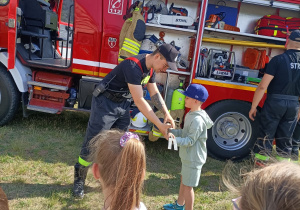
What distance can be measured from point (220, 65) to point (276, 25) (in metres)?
1.05

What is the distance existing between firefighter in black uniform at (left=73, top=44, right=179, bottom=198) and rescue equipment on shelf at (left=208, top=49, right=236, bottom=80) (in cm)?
155

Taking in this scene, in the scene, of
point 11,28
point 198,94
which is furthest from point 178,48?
point 11,28

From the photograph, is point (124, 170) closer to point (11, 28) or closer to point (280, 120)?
point (280, 120)

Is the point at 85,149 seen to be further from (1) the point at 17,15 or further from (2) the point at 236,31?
(2) the point at 236,31

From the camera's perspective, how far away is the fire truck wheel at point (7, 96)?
448 cm

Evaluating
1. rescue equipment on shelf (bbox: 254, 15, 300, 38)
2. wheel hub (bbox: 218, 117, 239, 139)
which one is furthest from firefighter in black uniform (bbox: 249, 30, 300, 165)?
rescue equipment on shelf (bbox: 254, 15, 300, 38)

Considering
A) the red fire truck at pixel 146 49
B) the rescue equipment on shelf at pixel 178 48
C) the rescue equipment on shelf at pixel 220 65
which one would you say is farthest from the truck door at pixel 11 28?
the rescue equipment on shelf at pixel 220 65

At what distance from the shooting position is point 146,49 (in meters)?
4.39

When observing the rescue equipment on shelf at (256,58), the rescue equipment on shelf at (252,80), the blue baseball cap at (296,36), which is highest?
the blue baseball cap at (296,36)

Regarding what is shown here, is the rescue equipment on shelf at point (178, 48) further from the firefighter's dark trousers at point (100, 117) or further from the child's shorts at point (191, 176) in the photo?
the child's shorts at point (191, 176)

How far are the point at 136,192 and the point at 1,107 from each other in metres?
3.93

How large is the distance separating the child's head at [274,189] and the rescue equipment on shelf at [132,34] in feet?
10.5

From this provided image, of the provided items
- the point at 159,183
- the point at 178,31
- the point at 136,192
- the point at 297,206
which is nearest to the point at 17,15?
the point at 178,31

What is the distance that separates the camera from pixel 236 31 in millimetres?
4418
